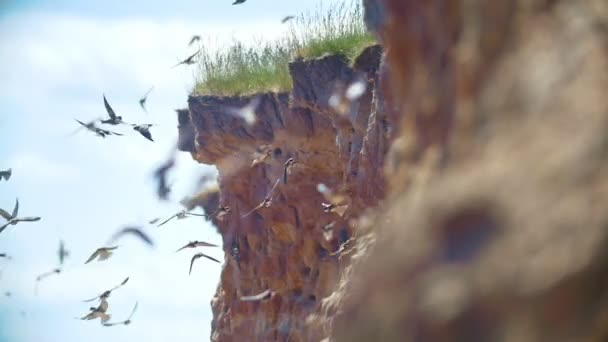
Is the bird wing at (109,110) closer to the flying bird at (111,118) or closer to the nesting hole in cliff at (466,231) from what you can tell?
the flying bird at (111,118)

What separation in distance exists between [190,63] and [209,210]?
257 cm

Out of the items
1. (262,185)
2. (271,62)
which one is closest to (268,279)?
(262,185)

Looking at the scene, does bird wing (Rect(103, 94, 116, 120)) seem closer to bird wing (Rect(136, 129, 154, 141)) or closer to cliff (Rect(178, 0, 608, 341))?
bird wing (Rect(136, 129, 154, 141))

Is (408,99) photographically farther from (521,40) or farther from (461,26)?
(521,40)

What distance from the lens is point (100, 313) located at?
31.7 ft

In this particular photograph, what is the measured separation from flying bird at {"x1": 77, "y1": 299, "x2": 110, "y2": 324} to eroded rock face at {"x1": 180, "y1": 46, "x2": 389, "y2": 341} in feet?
5.66

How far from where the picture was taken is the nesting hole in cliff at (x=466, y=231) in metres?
2.58

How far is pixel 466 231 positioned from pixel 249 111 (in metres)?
9.16

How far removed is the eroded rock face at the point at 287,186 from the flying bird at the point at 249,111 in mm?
40

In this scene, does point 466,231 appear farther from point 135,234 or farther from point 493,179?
point 135,234

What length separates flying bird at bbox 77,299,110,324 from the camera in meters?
9.57

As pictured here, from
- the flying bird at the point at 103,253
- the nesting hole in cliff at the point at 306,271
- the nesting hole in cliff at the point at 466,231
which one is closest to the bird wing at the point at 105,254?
the flying bird at the point at 103,253

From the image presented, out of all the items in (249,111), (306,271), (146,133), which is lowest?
(306,271)

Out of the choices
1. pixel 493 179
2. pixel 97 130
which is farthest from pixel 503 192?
pixel 97 130
